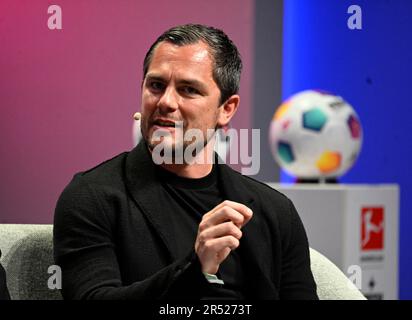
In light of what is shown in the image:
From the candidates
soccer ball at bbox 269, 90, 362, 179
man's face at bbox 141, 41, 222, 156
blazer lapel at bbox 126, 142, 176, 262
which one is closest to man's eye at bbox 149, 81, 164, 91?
man's face at bbox 141, 41, 222, 156

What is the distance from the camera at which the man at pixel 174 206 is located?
133cm

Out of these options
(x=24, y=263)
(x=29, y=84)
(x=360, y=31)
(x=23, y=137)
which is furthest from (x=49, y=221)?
(x=24, y=263)

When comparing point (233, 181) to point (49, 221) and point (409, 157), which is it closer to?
point (49, 221)

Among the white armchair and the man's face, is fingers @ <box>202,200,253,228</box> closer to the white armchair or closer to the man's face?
the man's face

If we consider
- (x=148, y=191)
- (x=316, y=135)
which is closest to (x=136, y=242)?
A: (x=148, y=191)

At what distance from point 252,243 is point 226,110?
10.3 inches

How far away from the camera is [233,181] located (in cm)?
149

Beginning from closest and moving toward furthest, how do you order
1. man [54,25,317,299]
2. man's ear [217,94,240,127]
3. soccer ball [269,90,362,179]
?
man [54,25,317,299]
man's ear [217,94,240,127]
soccer ball [269,90,362,179]

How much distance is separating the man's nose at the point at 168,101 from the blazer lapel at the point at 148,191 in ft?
0.32

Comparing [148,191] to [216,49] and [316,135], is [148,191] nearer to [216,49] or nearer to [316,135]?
[216,49]

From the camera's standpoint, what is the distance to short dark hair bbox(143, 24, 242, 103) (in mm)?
1428

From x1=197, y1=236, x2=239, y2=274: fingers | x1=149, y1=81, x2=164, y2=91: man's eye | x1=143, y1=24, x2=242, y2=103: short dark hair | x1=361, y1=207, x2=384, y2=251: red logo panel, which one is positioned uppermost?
x1=143, y1=24, x2=242, y2=103: short dark hair

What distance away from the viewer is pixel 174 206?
1414 mm

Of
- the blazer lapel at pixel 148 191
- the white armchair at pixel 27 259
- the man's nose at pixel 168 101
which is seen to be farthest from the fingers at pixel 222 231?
the white armchair at pixel 27 259
